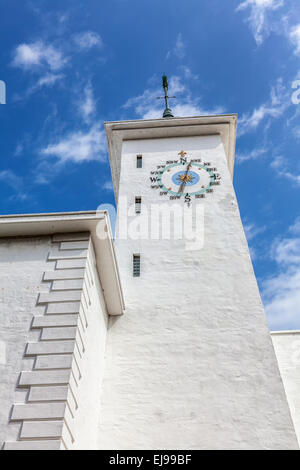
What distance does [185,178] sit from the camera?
54.4ft

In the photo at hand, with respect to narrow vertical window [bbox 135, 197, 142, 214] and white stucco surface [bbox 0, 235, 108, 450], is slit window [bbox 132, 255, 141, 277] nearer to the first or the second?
narrow vertical window [bbox 135, 197, 142, 214]

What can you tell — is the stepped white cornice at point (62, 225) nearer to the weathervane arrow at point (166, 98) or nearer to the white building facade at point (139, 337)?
the white building facade at point (139, 337)

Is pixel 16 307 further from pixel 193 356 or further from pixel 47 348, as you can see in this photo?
pixel 193 356

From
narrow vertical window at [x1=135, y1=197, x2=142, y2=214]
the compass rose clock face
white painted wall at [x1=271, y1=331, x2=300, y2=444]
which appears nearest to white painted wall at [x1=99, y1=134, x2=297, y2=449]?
narrow vertical window at [x1=135, y1=197, x2=142, y2=214]

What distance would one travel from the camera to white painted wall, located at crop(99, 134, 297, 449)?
30.6ft

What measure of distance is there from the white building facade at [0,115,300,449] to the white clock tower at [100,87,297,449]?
30 millimetres

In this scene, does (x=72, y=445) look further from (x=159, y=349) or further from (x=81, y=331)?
(x=159, y=349)

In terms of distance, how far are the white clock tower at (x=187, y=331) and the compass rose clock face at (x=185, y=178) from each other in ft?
0.13

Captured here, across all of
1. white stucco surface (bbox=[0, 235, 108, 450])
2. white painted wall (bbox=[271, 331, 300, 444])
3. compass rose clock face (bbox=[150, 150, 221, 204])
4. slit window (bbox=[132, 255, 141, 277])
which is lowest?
white stucco surface (bbox=[0, 235, 108, 450])

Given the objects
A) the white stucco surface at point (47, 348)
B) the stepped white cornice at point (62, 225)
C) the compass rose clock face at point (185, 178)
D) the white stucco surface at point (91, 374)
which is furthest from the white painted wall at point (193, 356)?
the stepped white cornice at point (62, 225)

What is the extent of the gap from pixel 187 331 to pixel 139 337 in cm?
121

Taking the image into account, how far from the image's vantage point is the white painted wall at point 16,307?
678 centimetres
